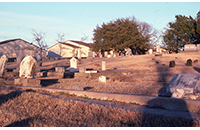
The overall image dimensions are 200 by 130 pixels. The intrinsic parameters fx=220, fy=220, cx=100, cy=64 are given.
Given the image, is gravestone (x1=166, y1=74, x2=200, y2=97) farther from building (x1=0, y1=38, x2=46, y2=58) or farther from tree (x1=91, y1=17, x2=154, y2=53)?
building (x1=0, y1=38, x2=46, y2=58)

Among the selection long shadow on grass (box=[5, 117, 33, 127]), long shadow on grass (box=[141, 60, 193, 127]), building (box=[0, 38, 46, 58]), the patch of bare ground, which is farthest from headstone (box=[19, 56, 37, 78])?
building (box=[0, 38, 46, 58])

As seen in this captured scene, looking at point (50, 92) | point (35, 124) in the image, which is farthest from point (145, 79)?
point (35, 124)

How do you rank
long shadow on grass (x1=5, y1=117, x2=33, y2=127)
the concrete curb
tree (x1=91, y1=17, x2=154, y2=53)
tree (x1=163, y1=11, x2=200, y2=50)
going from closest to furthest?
1. long shadow on grass (x1=5, y1=117, x2=33, y2=127)
2. the concrete curb
3. tree (x1=163, y1=11, x2=200, y2=50)
4. tree (x1=91, y1=17, x2=154, y2=53)

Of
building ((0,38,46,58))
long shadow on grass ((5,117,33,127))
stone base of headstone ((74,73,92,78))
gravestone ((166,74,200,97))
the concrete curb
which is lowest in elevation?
long shadow on grass ((5,117,33,127))

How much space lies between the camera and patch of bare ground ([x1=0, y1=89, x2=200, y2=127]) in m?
4.88

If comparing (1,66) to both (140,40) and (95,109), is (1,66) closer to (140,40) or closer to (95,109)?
(95,109)

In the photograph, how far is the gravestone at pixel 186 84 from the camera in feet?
27.0

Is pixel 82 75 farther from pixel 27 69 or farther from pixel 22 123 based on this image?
pixel 22 123

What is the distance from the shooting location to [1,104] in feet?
23.9

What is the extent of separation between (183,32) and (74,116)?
1833 inches

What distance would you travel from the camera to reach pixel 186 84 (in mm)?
8578

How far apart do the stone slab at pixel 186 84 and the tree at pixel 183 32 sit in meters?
38.5

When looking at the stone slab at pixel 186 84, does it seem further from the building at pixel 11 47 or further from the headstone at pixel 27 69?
the building at pixel 11 47

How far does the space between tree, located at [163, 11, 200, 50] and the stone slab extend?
1514 inches
